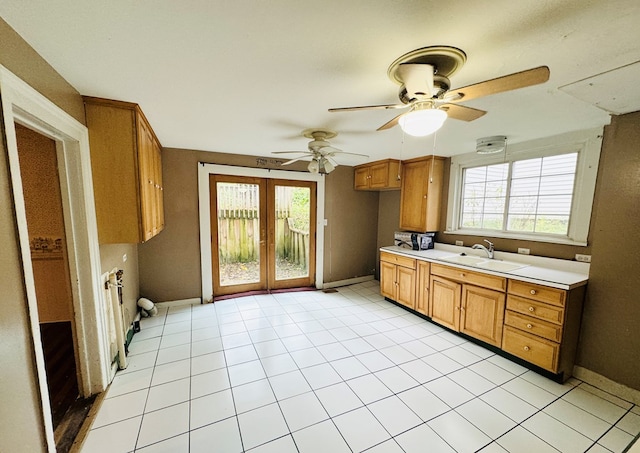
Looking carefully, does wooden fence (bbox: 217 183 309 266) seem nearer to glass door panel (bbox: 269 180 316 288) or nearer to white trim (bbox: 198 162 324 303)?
glass door panel (bbox: 269 180 316 288)

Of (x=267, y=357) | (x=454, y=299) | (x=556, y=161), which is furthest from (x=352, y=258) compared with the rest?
(x=556, y=161)

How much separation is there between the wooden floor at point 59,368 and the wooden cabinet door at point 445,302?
12.1ft

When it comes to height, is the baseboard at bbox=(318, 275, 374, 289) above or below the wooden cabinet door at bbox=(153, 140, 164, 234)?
below

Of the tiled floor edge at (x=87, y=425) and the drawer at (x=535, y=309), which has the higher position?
the drawer at (x=535, y=309)

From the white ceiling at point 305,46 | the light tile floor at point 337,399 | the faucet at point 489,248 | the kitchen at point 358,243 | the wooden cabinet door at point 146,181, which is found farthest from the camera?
the faucet at point 489,248

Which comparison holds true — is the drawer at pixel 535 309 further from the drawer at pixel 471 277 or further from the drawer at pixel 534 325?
the drawer at pixel 471 277

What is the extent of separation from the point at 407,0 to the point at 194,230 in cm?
369

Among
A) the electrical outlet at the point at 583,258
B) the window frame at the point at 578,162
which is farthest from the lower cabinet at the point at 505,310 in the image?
the window frame at the point at 578,162

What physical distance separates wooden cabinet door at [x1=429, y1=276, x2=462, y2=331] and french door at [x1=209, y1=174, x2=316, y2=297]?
85.7 inches

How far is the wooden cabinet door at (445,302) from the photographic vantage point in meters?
2.95

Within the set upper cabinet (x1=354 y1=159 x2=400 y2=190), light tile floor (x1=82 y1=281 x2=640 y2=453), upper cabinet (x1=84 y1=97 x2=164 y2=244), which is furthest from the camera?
upper cabinet (x1=354 y1=159 x2=400 y2=190)

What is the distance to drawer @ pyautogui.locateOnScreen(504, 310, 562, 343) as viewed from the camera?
7.10 ft

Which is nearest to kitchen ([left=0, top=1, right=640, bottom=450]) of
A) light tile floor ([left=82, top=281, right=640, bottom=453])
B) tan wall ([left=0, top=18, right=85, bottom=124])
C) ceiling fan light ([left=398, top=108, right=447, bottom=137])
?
tan wall ([left=0, top=18, right=85, bottom=124])

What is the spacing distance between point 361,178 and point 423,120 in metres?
3.36
